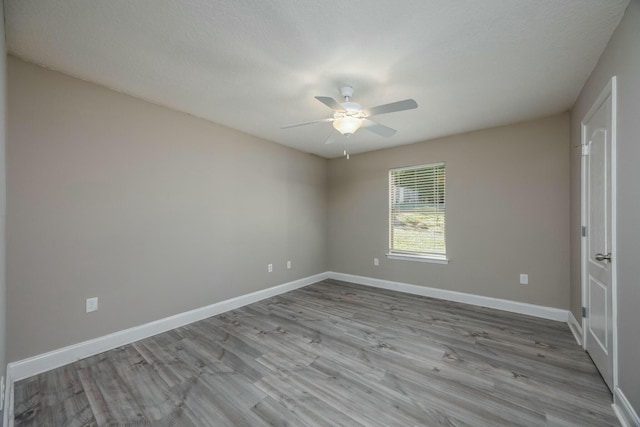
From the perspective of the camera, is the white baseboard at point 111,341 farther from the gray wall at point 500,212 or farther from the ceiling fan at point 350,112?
the gray wall at point 500,212

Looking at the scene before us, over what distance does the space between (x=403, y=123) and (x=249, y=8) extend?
7.68 ft

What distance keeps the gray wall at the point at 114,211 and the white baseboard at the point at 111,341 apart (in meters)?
0.06

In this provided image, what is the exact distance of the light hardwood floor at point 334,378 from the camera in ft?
5.38

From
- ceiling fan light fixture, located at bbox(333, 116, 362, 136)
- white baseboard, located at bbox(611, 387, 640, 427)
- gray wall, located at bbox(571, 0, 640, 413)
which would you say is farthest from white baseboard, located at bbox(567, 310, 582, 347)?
ceiling fan light fixture, located at bbox(333, 116, 362, 136)

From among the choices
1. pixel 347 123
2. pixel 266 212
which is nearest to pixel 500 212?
pixel 347 123

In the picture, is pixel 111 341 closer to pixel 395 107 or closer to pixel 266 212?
pixel 266 212

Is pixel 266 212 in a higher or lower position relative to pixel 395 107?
lower

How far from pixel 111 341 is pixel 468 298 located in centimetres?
429

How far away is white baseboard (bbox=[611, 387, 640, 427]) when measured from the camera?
1.44m

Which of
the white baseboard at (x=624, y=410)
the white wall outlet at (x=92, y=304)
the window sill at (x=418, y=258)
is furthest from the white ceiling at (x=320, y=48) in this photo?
the white baseboard at (x=624, y=410)

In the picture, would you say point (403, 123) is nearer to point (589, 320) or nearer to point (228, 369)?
point (589, 320)

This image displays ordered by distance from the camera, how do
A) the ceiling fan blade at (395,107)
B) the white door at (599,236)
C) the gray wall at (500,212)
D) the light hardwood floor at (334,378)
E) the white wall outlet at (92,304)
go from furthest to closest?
the gray wall at (500,212) → the white wall outlet at (92,304) → the ceiling fan blade at (395,107) → the white door at (599,236) → the light hardwood floor at (334,378)

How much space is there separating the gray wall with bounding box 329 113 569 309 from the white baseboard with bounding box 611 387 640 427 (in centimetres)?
169

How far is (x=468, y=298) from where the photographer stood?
12.1ft
